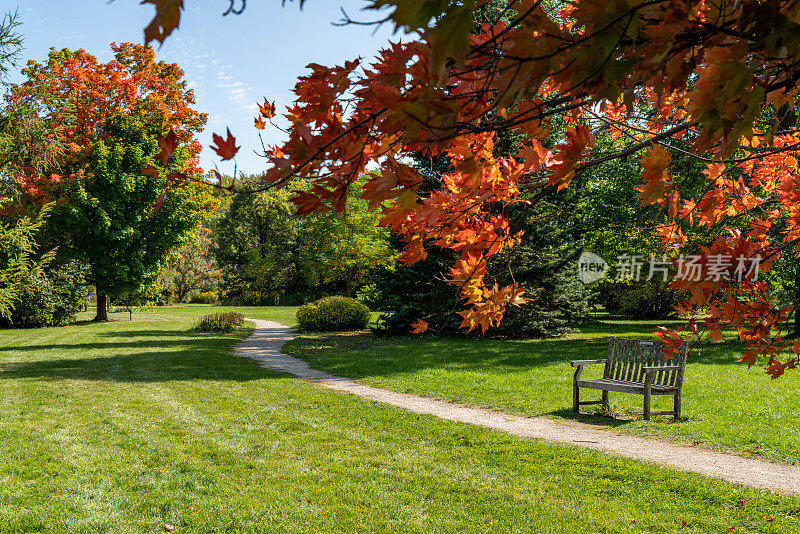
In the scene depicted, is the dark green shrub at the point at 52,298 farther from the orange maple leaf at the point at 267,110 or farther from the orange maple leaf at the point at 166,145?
the orange maple leaf at the point at 166,145

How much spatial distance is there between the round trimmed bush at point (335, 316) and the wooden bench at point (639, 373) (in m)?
12.8

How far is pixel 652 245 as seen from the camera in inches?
538

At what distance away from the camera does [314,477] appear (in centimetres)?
479

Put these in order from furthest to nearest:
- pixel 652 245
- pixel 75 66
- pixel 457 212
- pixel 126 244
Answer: pixel 126 244 < pixel 75 66 < pixel 652 245 < pixel 457 212

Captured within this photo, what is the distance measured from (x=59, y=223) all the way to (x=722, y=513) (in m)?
20.0

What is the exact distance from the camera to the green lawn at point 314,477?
12.9 feet

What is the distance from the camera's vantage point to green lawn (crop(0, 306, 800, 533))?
3.92 meters

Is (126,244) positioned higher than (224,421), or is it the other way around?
(126,244)

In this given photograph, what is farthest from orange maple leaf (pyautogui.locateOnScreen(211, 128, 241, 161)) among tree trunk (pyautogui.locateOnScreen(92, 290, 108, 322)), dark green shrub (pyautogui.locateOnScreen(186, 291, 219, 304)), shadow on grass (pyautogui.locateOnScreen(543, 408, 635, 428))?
dark green shrub (pyautogui.locateOnScreen(186, 291, 219, 304))

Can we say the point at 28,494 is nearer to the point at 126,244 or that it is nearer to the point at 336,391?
the point at 336,391

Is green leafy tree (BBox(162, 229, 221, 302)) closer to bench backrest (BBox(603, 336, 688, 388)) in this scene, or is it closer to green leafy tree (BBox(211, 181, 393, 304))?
green leafy tree (BBox(211, 181, 393, 304))

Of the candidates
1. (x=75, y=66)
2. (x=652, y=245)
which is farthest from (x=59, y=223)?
(x=652, y=245)

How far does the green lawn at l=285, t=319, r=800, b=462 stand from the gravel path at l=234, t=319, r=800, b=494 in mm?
308

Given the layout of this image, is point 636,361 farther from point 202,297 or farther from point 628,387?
point 202,297
